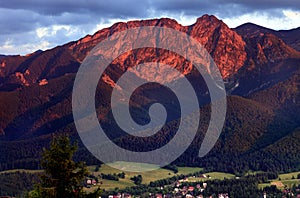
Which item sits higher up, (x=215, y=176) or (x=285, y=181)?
(x=215, y=176)

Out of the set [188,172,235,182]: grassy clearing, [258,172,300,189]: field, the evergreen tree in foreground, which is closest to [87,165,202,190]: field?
[188,172,235,182]: grassy clearing

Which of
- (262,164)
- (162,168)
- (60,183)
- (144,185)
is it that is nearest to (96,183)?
(144,185)

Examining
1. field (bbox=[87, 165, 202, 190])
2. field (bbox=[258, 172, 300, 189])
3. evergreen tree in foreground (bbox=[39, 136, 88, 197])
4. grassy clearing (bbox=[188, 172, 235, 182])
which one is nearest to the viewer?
evergreen tree in foreground (bbox=[39, 136, 88, 197])

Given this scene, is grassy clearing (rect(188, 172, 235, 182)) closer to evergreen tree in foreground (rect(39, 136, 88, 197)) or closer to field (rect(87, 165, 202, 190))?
field (rect(87, 165, 202, 190))

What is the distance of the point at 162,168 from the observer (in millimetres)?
197750

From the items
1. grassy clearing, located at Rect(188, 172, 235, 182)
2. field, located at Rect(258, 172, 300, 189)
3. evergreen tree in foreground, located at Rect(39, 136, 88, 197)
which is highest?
evergreen tree in foreground, located at Rect(39, 136, 88, 197)

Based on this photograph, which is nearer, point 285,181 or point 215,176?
point 285,181

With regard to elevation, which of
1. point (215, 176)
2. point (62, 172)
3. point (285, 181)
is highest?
point (62, 172)

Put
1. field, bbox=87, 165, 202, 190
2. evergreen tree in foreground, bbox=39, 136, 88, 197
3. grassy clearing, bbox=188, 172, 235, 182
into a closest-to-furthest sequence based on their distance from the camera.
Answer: evergreen tree in foreground, bbox=39, 136, 88, 197
field, bbox=87, 165, 202, 190
grassy clearing, bbox=188, 172, 235, 182

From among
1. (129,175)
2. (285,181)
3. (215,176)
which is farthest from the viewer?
(129,175)

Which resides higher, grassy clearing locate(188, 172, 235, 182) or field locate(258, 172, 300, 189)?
grassy clearing locate(188, 172, 235, 182)

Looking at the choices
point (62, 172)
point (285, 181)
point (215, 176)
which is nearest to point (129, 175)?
point (215, 176)

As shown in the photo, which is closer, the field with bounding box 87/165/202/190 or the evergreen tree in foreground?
the evergreen tree in foreground

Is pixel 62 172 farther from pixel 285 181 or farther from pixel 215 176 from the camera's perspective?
pixel 215 176
